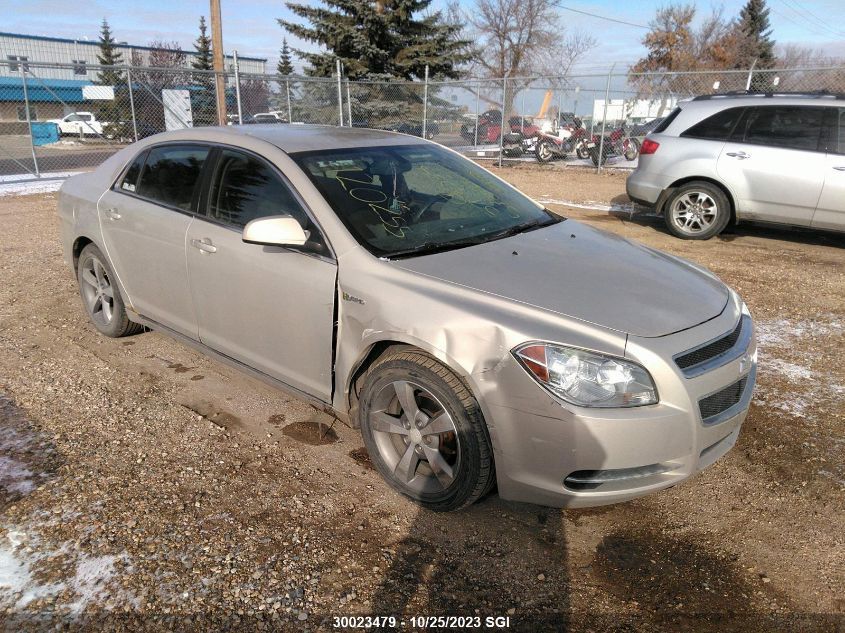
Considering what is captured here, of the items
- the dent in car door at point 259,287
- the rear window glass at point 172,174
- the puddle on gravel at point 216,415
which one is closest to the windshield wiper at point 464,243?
the dent in car door at point 259,287

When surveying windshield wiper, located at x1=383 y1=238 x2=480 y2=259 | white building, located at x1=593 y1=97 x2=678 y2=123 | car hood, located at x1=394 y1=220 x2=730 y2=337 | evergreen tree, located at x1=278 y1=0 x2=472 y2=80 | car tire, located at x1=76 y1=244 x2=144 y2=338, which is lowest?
car tire, located at x1=76 y1=244 x2=144 y2=338

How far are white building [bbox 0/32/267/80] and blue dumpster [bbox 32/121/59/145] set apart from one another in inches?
347

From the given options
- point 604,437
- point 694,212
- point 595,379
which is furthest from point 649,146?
point 604,437

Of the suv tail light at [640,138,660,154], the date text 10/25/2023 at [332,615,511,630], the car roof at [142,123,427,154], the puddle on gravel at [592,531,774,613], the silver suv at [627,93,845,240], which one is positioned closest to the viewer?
the date text 10/25/2023 at [332,615,511,630]

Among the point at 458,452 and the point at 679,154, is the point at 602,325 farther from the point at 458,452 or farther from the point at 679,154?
the point at 679,154

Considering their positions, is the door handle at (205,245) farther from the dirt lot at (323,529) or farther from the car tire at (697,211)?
the car tire at (697,211)

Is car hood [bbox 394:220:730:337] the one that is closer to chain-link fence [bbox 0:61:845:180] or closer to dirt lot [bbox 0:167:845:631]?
dirt lot [bbox 0:167:845:631]

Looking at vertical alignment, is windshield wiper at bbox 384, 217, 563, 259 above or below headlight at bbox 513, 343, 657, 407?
above

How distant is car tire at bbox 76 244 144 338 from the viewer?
15.5 feet

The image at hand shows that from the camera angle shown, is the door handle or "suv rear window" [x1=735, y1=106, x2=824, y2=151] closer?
the door handle

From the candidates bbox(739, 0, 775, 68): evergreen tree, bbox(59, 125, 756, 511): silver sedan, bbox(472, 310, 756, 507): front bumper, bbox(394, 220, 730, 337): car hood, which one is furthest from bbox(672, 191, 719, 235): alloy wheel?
bbox(739, 0, 775, 68): evergreen tree

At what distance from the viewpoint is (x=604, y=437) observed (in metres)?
2.45

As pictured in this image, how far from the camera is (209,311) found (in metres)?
3.79

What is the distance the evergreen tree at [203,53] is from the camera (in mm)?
40566
